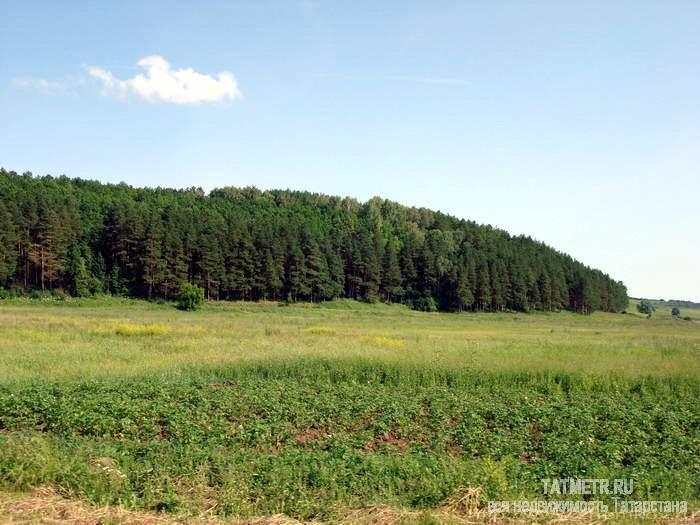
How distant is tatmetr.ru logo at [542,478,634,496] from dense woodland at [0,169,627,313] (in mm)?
74827

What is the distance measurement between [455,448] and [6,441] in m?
8.49

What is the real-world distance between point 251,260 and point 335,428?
Result: 74.9 m

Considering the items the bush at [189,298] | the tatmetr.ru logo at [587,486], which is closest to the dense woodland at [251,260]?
the bush at [189,298]

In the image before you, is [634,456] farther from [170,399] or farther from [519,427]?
[170,399]

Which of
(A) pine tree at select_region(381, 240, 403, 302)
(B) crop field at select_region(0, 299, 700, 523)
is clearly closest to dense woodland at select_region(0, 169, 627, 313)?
(A) pine tree at select_region(381, 240, 403, 302)

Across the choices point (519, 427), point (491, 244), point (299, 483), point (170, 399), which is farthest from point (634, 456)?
point (491, 244)

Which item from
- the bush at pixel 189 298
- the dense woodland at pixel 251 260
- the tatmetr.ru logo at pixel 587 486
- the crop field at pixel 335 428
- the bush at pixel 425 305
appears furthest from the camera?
the bush at pixel 425 305

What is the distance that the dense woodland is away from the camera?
77375 mm

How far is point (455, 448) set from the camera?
11.5m

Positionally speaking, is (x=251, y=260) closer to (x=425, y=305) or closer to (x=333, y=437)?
(x=425, y=305)

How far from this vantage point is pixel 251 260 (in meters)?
85.8

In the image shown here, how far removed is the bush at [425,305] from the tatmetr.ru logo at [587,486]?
87930 millimetres

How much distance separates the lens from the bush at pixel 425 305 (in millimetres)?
96938

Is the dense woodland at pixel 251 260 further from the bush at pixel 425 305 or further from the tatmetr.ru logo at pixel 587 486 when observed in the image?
the tatmetr.ru logo at pixel 587 486
